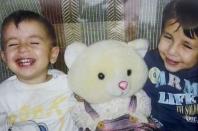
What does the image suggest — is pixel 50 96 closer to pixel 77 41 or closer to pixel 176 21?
pixel 77 41

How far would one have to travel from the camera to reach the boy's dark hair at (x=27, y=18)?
1415mm

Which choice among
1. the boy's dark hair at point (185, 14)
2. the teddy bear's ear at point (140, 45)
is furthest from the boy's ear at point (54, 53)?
the boy's dark hair at point (185, 14)

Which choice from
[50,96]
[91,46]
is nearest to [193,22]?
[91,46]

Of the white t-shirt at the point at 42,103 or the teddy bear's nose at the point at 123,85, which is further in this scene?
the white t-shirt at the point at 42,103

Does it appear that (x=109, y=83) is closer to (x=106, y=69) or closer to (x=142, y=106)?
(x=106, y=69)

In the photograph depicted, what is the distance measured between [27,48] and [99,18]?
0.81 ft

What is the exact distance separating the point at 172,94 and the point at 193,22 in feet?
0.79

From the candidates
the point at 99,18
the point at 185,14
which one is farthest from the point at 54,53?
the point at 185,14

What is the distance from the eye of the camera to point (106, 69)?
135 centimetres

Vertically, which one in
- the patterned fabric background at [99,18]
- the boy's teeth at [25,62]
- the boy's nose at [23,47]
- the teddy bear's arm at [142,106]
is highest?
the patterned fabric background at [99,18]

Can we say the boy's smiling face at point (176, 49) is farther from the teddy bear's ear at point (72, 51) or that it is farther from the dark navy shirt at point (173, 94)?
the teddy bear's ear at point (72, 51)

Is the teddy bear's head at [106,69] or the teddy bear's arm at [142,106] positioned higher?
the teddy bear's head at [106,69]

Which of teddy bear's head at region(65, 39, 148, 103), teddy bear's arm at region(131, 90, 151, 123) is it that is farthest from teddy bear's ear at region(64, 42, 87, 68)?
teddy bear's arm at region(131, 90, 151, 123)

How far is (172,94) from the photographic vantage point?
4.71 feet
